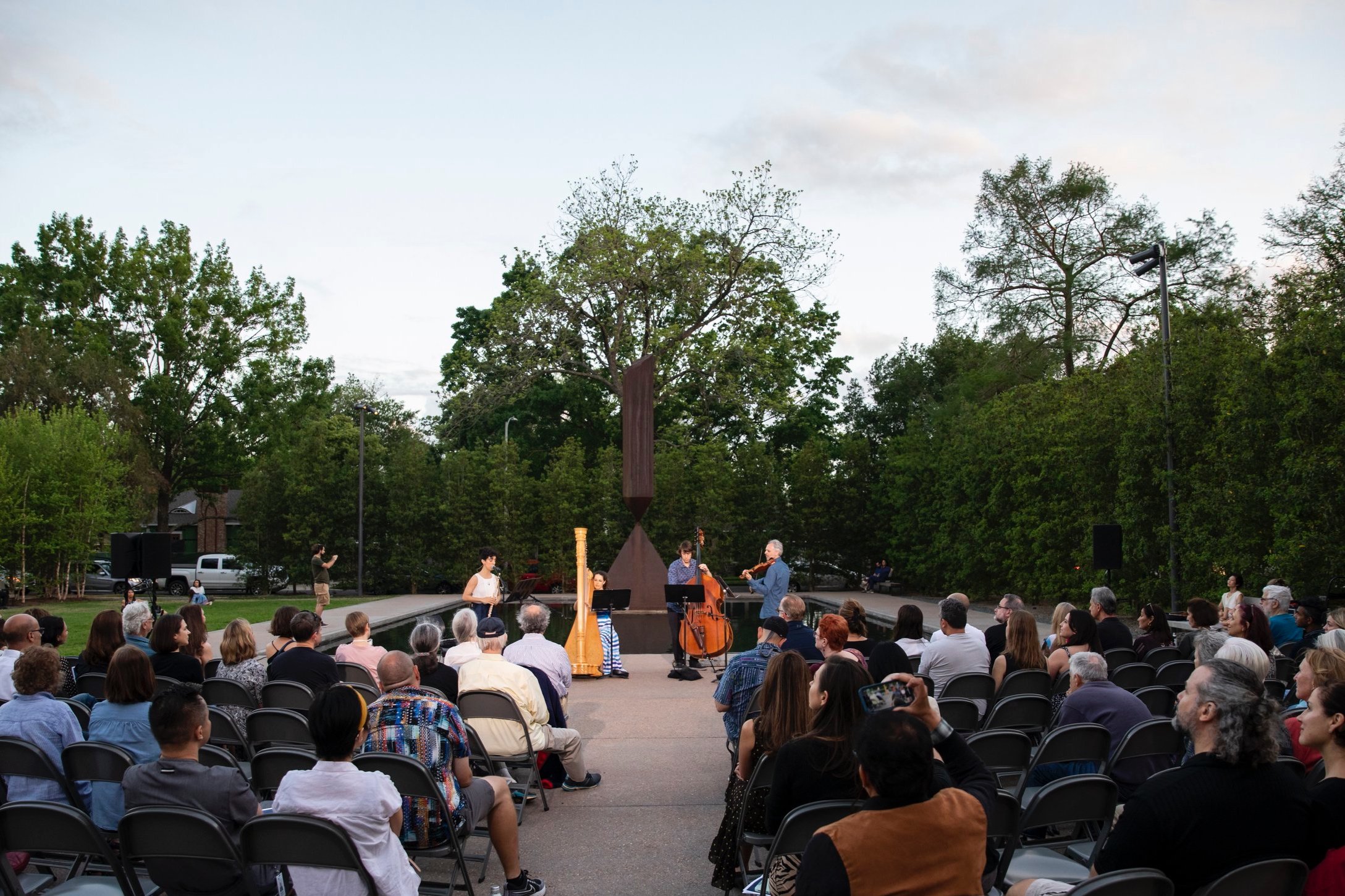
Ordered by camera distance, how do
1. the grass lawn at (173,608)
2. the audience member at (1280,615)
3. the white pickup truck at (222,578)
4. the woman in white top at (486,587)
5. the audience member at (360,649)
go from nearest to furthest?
the audience member at (360,649) < the audience member at (1280,615) < the woman in white top at (486,587) < the grass lawn at (173,608) < the white pickup truck at (222,578)

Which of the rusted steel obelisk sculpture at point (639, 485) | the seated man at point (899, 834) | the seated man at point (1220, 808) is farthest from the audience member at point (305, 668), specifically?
the rusted steel obelisk sculpture at point (639, 485)

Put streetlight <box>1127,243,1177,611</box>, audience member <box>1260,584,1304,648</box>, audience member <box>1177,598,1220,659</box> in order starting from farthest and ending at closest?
streetlight <box>1127,243,1177,611</box> < audience member <box>1260,584,1304,648</box> < audience member <box>1177,598,1220,659</box>

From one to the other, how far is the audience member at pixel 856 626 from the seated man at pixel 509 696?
1.92m

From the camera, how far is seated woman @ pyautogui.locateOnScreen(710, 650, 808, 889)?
14.3 ft

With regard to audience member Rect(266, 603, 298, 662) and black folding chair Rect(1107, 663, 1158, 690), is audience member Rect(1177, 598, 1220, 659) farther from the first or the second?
audience member Rect(266, 603, 298, 662)

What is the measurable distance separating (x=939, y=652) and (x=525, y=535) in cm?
2443

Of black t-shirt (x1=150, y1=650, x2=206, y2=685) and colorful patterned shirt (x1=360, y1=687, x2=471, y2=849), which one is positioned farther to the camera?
black t-shirt (x1=150, y1=650, x2=206, y2=685)

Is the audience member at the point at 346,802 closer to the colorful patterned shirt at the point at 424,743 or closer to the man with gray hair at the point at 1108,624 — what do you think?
the colorful patterned shirt at the point at 424,743

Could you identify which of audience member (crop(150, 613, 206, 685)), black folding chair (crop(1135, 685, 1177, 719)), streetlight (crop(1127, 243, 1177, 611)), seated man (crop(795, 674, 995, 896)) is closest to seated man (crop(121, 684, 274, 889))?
seated man (crop(795, 674, 995, 896))

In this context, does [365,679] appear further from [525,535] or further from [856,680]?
[525,535]

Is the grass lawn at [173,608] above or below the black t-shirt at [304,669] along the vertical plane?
below

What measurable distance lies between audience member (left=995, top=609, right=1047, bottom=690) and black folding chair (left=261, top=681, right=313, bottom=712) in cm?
420

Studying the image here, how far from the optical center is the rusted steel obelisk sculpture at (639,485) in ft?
52.1

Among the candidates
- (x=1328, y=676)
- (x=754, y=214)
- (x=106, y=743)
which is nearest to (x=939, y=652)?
(x=1328, y=676)
